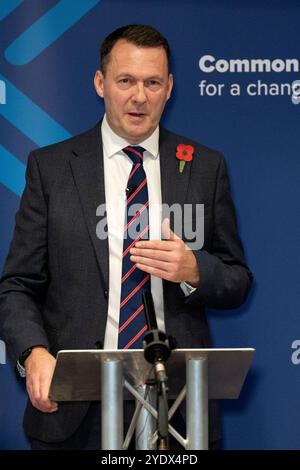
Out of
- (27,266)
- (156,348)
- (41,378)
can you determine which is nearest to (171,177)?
(27,266)

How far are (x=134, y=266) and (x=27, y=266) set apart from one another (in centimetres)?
41

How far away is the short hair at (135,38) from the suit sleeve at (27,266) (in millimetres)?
510

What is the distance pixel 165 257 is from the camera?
354cm

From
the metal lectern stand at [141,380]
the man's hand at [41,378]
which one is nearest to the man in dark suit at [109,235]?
the man's hand at [41,378]

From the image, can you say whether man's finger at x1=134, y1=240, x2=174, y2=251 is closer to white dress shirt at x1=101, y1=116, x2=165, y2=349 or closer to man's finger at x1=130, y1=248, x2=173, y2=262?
man's finger at x1=130, y1=248, x2=173, y2=262

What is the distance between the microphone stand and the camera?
2.68m

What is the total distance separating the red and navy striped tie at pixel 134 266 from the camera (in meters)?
3.81

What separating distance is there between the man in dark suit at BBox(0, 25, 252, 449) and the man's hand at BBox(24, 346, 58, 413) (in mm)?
244

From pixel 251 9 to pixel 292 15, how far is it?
0.60 feet

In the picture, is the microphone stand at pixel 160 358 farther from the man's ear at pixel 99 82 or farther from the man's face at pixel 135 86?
the man's ear at pixel 99 82

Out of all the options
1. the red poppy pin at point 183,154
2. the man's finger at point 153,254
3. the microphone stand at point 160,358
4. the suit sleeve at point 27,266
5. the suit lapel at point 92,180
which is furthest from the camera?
the red poppy pin at point 183,154

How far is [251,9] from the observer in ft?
14.2
